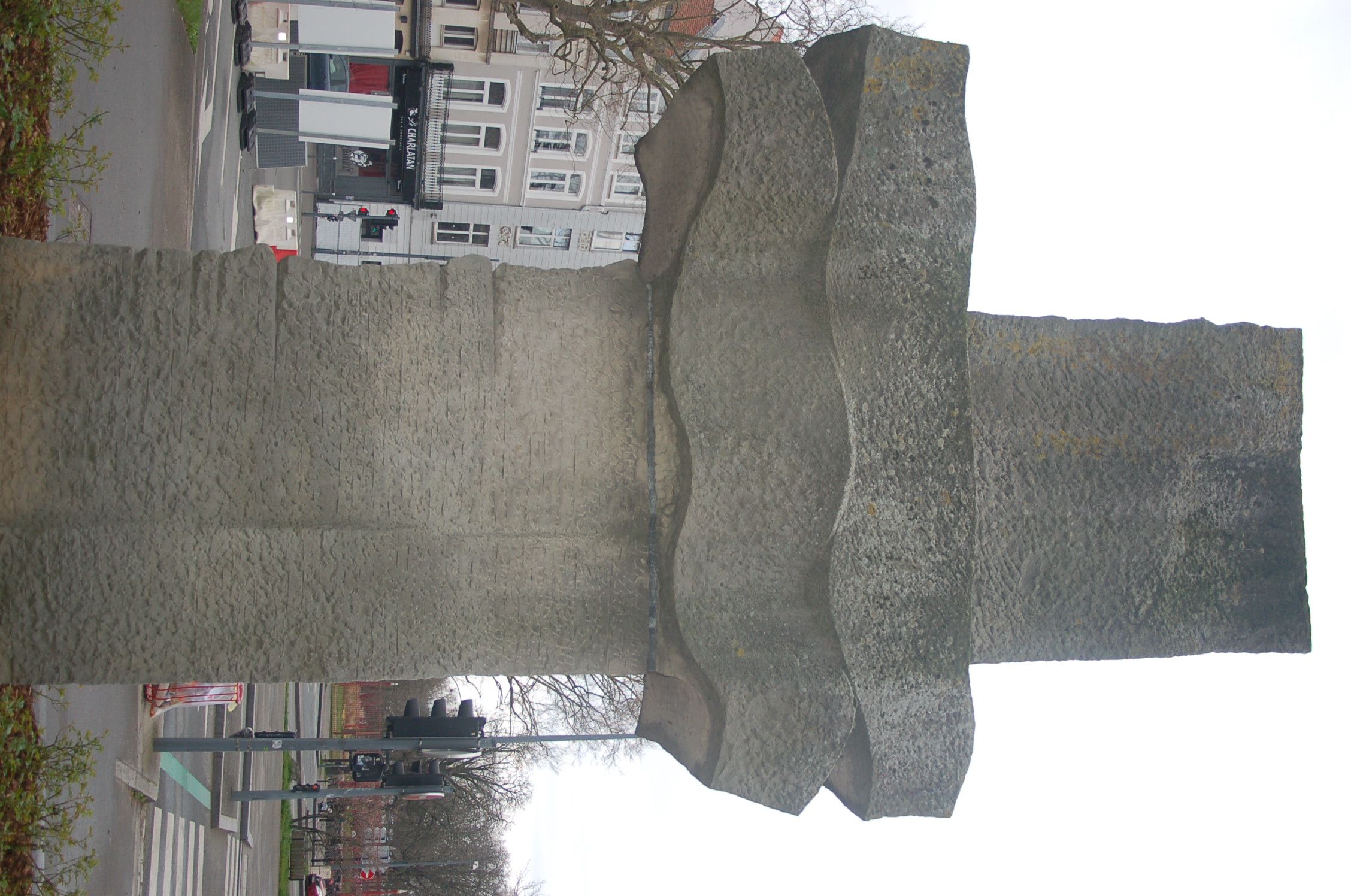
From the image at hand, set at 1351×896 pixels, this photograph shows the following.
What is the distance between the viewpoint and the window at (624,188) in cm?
2734

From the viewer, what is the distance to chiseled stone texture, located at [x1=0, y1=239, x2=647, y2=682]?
325 centimetres

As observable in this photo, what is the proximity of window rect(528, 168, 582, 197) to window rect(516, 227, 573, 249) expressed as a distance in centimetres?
107

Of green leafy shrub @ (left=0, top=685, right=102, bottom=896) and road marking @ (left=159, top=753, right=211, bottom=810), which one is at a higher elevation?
green leafy shrub @ (left=0, top=685, right=102, bottom=896)

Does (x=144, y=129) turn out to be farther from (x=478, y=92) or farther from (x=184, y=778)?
(x=478, y=92)

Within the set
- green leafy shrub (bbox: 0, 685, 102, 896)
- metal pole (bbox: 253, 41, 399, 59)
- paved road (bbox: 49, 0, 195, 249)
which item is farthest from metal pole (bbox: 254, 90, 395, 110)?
green leafy shrub (bbox: 0, 685, 102, 896)

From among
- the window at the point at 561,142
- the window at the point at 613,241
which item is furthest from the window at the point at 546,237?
the window at the point at 561,142

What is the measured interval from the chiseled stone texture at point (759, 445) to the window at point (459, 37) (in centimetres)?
2305

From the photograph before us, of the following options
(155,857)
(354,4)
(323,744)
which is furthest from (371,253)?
(323,744)

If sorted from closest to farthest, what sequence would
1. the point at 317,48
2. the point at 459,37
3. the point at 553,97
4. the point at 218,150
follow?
1. the point at 218,150
2. the point at 317,48
3. the point at 459,37
4. the point at 553,97

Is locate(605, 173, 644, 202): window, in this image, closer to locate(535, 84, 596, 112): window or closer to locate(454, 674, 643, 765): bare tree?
locate(535, 84, 596, 112): window

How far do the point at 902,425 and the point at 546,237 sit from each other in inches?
1017

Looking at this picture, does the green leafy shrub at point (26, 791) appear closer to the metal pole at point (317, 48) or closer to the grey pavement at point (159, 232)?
the grey pavement at point (159, 232)

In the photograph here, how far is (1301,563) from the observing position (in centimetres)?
396

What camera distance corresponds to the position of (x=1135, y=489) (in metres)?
3.83
